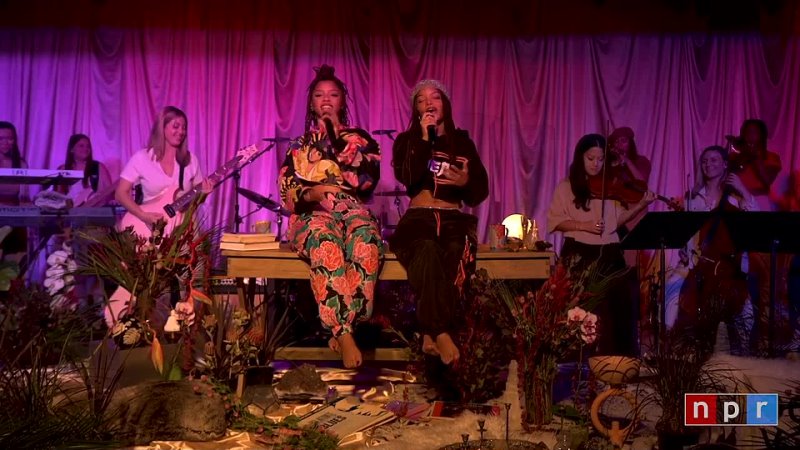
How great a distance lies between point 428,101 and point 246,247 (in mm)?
1513

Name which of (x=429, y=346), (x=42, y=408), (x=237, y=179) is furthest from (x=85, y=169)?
(x=42, y=408)

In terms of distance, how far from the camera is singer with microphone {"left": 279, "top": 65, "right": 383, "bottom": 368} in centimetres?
464

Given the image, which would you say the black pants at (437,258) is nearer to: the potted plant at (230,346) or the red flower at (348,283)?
the red flower at (348,283)

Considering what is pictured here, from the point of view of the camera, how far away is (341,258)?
15.5 ft

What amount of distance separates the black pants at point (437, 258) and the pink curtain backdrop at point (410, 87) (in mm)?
2407

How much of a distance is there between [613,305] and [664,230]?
150 centimetres

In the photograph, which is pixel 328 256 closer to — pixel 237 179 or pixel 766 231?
pixel 237 179

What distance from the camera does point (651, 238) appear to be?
197 inches

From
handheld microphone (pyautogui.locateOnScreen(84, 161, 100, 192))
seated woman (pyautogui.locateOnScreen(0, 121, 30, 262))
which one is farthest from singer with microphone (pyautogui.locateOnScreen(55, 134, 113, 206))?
seated woman (pyautogui.locateOnScreen(0, 121, 30, 262))

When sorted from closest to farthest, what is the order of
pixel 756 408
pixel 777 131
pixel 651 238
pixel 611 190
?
1. pixel 756 408
2. pixel 651 238
3. pixel 611 190
4. pixel 777 131

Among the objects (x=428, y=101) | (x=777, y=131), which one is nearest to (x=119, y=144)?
(x=428, y=101)

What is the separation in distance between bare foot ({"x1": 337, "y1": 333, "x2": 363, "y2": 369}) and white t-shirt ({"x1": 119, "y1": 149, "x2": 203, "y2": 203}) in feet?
9.92

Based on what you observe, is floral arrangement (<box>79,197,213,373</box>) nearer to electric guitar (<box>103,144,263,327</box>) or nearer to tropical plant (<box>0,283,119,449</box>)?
tropical plant (<box>0,283,119,449</box>)

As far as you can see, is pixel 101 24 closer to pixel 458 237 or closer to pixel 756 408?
pixel 458 237
